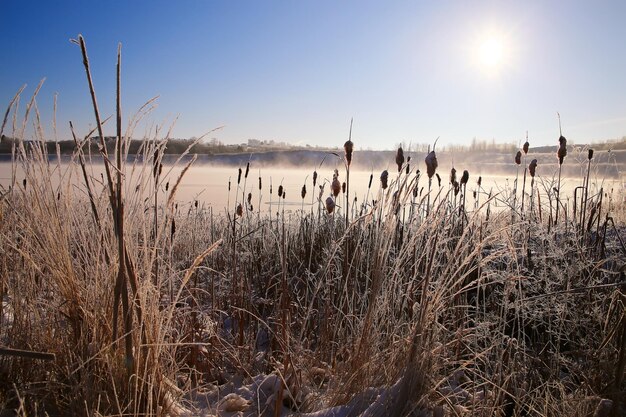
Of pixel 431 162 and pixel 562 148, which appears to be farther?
pixel 562 148

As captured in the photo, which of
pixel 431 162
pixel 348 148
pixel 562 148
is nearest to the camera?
pixel 431 162

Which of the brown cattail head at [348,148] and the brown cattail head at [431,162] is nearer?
the brown cattail head at [431,162]

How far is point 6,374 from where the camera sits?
1.59 meters

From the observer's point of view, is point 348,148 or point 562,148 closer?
point 348,148

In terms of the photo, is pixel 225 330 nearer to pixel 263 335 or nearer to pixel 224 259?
pixel 263 335

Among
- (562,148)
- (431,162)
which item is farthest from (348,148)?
(562,148)

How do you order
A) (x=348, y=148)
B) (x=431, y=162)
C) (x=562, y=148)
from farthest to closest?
(x=562, y=148)
(x=348, y=148)
(x=431, y=162)

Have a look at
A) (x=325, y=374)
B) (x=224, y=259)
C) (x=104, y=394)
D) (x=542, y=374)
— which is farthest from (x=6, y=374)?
(x=224, y=259)

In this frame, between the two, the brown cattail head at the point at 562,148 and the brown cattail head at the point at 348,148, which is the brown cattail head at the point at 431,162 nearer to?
the brown cattail head at the point at 348,148

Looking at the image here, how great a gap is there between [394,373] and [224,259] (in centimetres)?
256

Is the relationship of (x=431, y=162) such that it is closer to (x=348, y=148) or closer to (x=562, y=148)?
(x=348, y=148)

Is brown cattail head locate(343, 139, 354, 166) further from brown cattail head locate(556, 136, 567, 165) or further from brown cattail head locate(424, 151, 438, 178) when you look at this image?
brown cattail head locate(556, 136, 567, 165)

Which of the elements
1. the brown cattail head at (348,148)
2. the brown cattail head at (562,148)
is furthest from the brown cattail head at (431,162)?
the brown cattail head at (562,148)

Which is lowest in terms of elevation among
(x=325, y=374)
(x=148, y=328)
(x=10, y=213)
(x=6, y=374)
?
(x=325, y=374)
